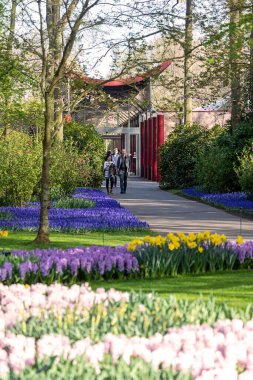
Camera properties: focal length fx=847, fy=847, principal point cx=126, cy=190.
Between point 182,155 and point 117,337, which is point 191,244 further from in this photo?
point 182,155

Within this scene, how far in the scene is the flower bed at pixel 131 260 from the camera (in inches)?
360

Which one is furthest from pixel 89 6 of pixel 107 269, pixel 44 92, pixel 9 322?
pixel 9 322

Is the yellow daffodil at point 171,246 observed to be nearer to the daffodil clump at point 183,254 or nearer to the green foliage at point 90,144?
the daffodil clump at point 183,254

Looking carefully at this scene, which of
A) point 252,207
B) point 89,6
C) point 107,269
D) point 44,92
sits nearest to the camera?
point 107,269

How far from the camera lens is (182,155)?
35.7m

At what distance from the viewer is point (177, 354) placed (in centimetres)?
445

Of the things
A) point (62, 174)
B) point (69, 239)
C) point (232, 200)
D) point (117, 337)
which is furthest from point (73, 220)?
point (117, 337)

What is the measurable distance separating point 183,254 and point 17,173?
38.3ft

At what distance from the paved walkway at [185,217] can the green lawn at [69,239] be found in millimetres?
1237

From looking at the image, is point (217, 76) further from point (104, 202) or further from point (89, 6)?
point (89, 6)

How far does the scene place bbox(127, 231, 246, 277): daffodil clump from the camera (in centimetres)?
978

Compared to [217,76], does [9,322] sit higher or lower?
lower

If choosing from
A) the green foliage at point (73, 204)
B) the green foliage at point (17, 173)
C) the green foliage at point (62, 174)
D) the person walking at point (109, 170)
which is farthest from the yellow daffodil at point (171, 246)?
the person walking at point (109, 170)

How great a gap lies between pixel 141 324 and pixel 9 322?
83cm
